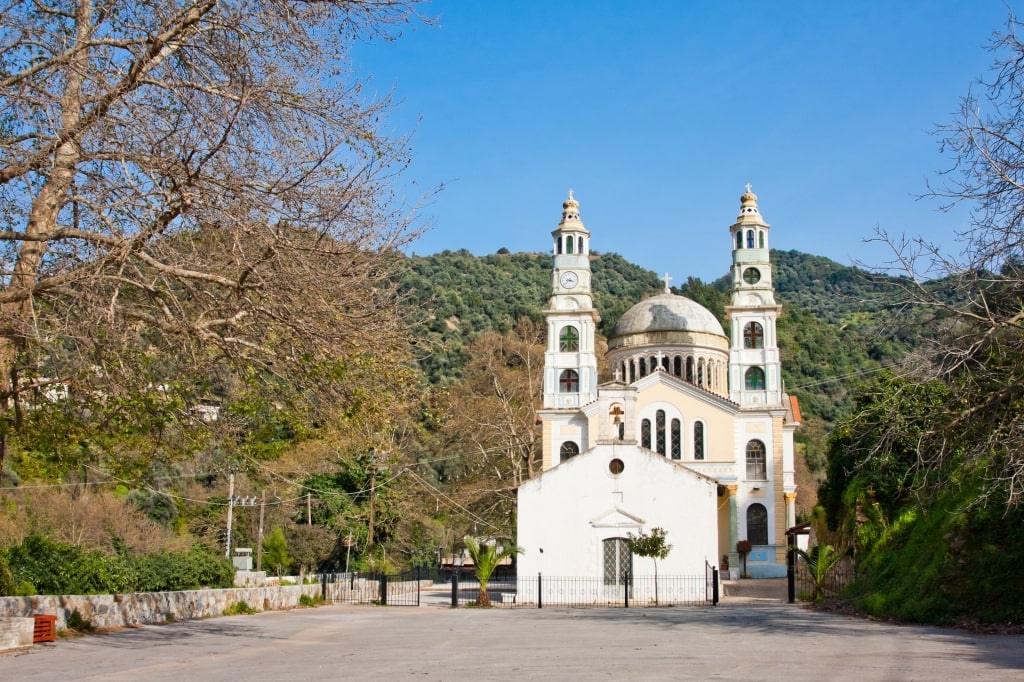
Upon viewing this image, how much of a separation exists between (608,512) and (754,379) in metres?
16.3

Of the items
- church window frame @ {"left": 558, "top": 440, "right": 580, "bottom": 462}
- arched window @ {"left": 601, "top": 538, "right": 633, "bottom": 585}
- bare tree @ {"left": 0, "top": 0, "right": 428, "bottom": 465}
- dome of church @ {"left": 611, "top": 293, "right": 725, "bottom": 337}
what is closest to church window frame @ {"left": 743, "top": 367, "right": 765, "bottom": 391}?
dome of church @ {"left": 611, "top": 293, "right": 725, "bottom": 337}

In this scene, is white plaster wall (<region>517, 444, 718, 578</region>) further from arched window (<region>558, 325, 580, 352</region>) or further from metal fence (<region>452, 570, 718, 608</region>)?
arched window (<region>558, 325, 580, 352</region>)

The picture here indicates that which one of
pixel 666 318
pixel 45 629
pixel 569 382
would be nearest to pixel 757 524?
pixel 569 382

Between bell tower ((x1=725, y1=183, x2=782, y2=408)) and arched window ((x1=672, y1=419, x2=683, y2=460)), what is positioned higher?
bell tower ((x1=725, y1=183, x2=782, y2=408))

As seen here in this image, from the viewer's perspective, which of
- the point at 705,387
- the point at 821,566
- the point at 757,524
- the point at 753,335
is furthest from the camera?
the point at 705,387

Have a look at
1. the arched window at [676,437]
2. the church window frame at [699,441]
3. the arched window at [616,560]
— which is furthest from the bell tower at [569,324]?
the arched window at [616,560]

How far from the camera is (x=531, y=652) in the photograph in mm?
14008

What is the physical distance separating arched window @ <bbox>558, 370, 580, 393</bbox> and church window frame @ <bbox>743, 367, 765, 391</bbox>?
24.1ft

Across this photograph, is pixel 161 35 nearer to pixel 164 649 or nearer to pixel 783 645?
pixel 164 649

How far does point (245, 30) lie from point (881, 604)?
15.6 m

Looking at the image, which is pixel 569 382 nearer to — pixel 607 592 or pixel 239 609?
pixel 607 592

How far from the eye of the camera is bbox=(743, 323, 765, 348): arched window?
152 ft

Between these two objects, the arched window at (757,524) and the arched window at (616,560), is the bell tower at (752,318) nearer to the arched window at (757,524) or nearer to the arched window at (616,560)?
the arched window at (757,524)

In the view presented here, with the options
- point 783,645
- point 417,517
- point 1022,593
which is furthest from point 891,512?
point 417,517
